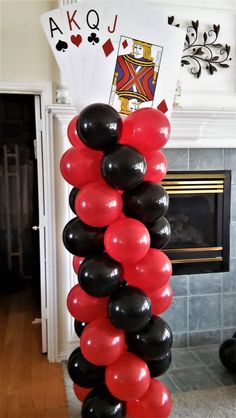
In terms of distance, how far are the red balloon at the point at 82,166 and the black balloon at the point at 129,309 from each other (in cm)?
55

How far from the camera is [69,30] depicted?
189 cm

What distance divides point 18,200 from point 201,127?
2.47 meters

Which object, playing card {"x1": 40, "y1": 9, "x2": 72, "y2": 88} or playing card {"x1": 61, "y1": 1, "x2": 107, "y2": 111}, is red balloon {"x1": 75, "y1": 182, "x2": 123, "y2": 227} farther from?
playing card {"x1": 40, "y1": 9, "x2": 72, "y2": 88}

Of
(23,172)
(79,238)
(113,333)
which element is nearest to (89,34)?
(79,238)

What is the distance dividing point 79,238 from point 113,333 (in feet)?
1.54

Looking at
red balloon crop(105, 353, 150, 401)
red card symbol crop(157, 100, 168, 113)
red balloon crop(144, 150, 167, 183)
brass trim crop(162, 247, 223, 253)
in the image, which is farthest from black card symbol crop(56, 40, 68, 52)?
brass trim crop(162, 247, 223, 253)

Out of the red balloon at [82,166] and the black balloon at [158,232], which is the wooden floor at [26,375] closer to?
the black balloon at [158,232]

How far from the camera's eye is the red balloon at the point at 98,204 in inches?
65.4

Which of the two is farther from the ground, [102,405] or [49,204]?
[49,204]

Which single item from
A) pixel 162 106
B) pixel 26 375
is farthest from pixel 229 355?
pixel 162 106

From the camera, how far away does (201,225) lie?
3.09m

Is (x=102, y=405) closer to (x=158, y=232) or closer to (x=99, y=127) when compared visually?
(x=158, y=232)

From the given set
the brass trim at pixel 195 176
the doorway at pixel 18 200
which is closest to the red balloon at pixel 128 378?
the brass trim at pixel 195 176

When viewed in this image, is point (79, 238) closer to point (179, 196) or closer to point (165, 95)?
point (165, 95)
